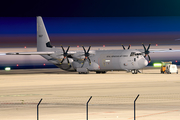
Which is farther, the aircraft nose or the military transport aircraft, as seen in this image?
the military transport aircraft

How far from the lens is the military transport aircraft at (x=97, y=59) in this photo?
66.6 meters

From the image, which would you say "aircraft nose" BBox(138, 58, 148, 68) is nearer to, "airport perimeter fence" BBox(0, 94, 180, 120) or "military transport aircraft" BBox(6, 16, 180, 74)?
"military transport aircraft" BBox(6, 16, 180, 74)

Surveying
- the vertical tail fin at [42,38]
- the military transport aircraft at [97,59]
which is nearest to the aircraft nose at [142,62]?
the military transport aircraft at [97,59]

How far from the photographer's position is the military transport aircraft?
66.6 m

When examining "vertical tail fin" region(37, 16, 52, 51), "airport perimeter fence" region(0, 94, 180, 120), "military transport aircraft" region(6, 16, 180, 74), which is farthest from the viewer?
"vertical tail fin" region(37, 16, 52, 51)

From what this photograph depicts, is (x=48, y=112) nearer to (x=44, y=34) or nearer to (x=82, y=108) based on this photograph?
(x=82, y=108)

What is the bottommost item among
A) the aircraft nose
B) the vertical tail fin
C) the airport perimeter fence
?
the airport perimeter fence

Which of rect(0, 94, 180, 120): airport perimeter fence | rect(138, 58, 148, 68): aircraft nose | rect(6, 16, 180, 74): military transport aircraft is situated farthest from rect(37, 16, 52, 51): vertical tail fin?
rect(0, 94, 180, 120): airport perimeter fence

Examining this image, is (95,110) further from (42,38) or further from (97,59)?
(42,38)

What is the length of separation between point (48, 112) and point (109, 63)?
48.2m

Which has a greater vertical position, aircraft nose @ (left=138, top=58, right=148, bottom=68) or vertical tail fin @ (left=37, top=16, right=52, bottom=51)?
vertical tail fin @ (left=37, top=16, right=52, bottom=51)

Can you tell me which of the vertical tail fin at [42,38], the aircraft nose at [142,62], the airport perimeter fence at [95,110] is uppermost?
the vertical tail fin at [42,38]

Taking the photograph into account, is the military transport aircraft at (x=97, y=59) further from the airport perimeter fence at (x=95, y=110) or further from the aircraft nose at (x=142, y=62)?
the airport perimeter fence at (x=95, y=110)

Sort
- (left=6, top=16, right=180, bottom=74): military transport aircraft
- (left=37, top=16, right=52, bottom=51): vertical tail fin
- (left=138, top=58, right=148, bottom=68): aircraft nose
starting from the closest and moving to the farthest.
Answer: (left=138, top=58, right=148, bottom=68): aircraft nose < (left=6, top=16, right=180, bottom=74): military transport aircraft < (left=37, top=16, right=52, bottom=51): vertical tail fin
